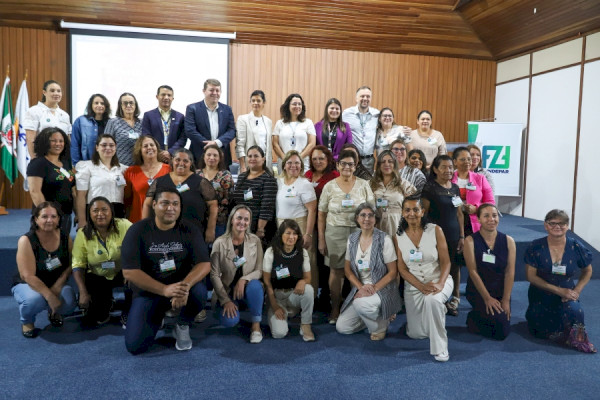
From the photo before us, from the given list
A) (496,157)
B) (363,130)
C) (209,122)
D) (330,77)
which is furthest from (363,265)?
(330,77)

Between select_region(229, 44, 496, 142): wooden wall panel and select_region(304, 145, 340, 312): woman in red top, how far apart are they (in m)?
3.74

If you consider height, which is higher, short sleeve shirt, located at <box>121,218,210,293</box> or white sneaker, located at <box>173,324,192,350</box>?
short sleeve shirt, located at <box>121,218,210,293</box>

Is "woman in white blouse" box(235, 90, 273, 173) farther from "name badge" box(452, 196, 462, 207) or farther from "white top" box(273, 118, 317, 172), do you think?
"name badge" box(452, 196, 462, 207)

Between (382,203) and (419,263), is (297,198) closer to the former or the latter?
(382,203)

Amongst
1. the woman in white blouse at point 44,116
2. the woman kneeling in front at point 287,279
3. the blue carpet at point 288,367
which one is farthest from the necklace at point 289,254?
the woman in white blouse at point 44,116

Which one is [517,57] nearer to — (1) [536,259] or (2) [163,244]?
(1) [536,259]

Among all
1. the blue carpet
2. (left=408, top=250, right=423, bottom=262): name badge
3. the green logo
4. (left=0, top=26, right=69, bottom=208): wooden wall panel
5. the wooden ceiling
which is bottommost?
the blue carpet

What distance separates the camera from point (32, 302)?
123 inches

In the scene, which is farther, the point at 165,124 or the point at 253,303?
the point at 165,124

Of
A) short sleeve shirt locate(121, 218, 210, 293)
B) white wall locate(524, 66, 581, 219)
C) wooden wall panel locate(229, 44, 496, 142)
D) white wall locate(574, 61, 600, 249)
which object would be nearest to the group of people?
short sleeve shirt locate(121, 218, 210, 293)

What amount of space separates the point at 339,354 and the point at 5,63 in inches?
253

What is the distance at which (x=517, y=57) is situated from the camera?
754cm

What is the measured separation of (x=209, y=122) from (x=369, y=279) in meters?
2.09

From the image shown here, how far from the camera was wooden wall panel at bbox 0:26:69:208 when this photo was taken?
659 centimetres
